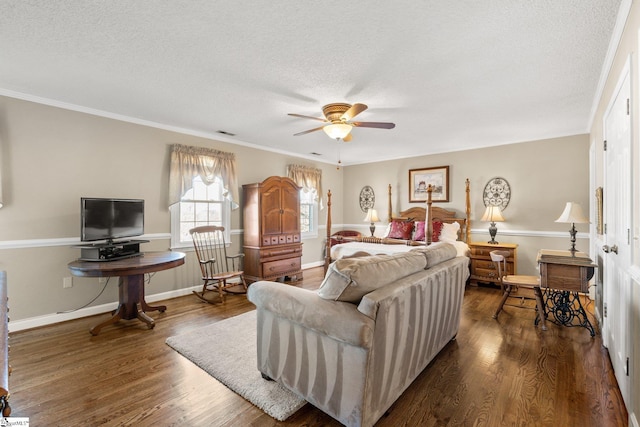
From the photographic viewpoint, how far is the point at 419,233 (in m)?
5.58

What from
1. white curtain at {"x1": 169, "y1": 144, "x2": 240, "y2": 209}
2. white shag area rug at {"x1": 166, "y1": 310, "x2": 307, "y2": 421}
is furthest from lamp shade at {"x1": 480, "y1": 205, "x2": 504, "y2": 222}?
white curtain at {"x1": 169, "y1": 144, "x2": 240, "y2": 209}

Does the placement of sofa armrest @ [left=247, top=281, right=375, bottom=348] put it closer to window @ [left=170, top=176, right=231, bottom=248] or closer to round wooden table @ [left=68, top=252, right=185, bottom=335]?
round wooden table @ [left=68, top=252, right=185, bottom=335]

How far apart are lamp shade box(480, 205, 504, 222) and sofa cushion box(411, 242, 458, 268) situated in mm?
2672

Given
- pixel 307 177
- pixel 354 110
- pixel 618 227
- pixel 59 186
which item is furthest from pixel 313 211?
pixel 618 227

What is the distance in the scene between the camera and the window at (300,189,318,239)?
262 inches

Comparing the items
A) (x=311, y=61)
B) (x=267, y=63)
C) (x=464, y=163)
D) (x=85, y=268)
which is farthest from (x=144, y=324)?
(x=464, y=163)

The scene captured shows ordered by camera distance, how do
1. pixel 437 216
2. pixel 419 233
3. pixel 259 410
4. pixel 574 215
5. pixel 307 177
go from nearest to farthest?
pixel 259 410 → pixel 574 215 → pixel 419 233 → pixel 437 216 → pixel 307 177

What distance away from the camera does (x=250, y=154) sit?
5.42 meters

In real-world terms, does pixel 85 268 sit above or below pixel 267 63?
below

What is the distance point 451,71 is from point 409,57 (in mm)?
498

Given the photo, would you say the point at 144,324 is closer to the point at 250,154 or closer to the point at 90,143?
the point at 90,143

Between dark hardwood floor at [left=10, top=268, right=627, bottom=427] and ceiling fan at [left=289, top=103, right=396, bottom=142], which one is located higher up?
ceiling fan at [left=289, top=103, right=396, bottom=142]

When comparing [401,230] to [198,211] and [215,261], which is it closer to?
[215,261]

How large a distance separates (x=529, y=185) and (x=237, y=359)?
5.22 m
